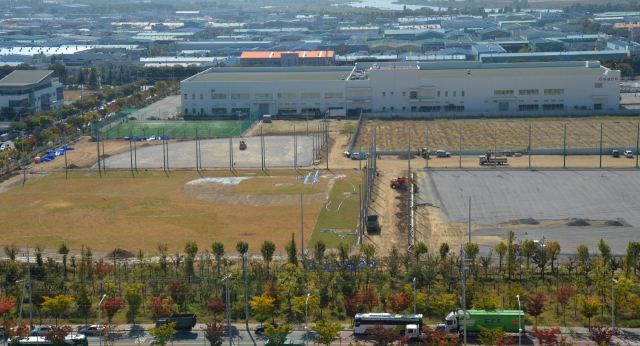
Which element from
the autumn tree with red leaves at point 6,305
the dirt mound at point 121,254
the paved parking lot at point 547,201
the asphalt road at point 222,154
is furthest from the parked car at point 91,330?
the asphalt road at point 222,154

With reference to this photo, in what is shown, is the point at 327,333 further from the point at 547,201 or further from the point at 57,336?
the point at 547,201

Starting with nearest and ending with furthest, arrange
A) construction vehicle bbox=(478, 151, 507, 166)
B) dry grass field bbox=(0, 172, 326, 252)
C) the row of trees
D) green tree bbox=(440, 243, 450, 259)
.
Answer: the row of trees < green tree bbox=(440, 243, 450, 259) < dry grass field bbox=(0, 172, 326, 252) < construction vehicle bbox=(478, 151, 507, 166)

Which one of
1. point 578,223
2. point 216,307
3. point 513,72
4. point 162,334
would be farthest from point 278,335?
point 513,72

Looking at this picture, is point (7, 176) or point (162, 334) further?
point (7, 176)

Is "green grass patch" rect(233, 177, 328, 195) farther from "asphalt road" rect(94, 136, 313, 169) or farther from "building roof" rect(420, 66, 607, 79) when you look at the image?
"building roof" rect(420, 66, 607, 79)

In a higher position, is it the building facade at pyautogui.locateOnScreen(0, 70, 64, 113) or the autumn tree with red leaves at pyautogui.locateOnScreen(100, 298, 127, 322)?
the building facade at pyautogui.locateOnScreen(0, 70, 64, 113)

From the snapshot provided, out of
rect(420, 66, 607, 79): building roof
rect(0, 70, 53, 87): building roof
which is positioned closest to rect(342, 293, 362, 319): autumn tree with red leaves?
rect(420, 66, 607, 79): building roof

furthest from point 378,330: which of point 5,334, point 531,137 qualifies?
point 531,137
